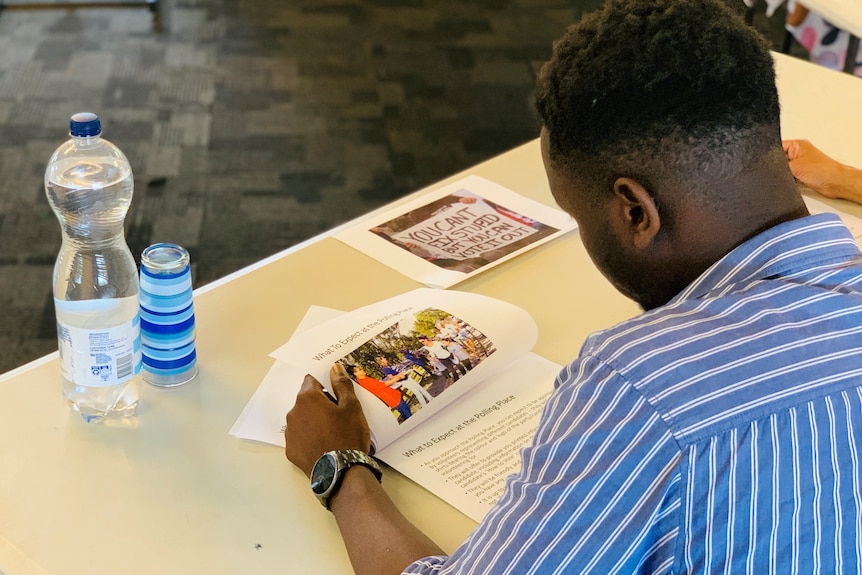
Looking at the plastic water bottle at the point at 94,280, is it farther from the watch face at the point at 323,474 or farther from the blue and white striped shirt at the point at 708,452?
the blue and white striped shirt at the point at 708,452

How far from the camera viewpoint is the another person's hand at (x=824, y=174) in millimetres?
1479

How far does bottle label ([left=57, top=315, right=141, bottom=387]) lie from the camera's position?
0.99 m

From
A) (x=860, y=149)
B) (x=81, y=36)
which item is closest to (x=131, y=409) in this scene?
(x=860, y=149)

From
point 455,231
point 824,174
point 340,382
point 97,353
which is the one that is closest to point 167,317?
point 97,353

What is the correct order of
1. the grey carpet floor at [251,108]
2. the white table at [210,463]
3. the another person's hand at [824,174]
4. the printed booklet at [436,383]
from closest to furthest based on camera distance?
the white table at [210,463] → the printed booklet at [436,383] → the another person's hand at [824,174] → the grey carpet floor at [251,108]

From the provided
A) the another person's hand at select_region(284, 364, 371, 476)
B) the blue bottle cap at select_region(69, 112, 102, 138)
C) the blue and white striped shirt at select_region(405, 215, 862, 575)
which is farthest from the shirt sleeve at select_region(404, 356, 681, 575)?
the blue bottle cap at select_region(69, 112, 102, 138)

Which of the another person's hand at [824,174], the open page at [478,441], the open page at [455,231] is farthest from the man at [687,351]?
the another person's hand at [824,174]

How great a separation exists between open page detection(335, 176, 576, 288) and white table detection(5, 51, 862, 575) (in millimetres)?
33

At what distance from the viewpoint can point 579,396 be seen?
0.73 metres

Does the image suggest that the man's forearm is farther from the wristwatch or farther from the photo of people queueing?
the photo of people queueing

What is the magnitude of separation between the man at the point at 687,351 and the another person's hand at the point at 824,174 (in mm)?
Result: 734

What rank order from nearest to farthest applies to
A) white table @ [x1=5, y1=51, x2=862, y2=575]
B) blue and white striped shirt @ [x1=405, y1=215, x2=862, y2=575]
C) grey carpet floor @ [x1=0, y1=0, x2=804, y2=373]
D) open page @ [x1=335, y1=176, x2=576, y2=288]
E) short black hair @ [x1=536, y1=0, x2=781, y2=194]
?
1. blue and white striped shirt @ [x1=405, y1=215, x2=862, y2=575]
2. short black hair @ [x1=536, y1=0, x2=781, y2=194]
3. white table @ [x1=5, y1=51, x2=862, y2=575]
4. open page @ [x1=335, y1=176, x2=576, y2=288]
5. grey carpet floor @ [x1=0, y1=0, x2=804, y2=373]

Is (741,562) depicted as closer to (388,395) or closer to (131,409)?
(388,395)

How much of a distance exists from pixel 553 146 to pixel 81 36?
3.41 m
